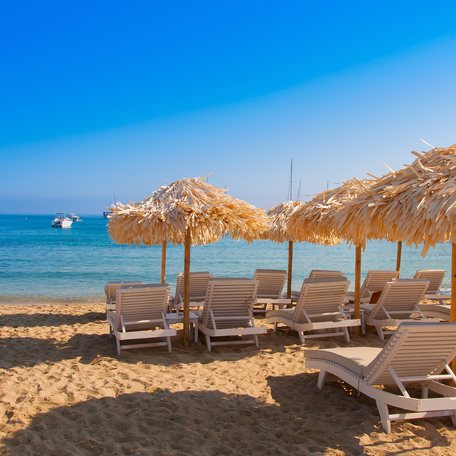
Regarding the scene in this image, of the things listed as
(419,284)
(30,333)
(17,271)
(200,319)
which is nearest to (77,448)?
(200,319)

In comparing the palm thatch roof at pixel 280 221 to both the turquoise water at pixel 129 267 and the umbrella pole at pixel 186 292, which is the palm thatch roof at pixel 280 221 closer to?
the umbrella pole at pixel 186 292

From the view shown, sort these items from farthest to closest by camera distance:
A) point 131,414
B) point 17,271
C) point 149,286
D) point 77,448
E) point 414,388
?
point 17,271, point 149,286, point 414,388, point 131,414, point 77,448

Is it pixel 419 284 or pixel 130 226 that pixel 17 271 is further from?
pixel 419 284

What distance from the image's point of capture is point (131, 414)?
396 centimetres

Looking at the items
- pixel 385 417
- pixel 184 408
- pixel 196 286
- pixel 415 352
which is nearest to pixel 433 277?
pixel 196 286

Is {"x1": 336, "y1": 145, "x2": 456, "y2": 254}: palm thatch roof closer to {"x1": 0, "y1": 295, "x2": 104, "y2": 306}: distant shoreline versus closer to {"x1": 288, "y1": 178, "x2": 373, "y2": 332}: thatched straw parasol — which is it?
{"x1": 288, "y1": 178, "x2": 373, "y2": 332}: thatched straw parasol

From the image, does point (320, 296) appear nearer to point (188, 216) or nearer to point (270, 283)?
point (188, 216)

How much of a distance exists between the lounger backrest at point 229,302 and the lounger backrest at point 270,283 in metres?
2.32

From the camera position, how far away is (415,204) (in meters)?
3.68

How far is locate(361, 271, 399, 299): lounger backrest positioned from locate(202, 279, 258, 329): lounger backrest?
10.6 ft

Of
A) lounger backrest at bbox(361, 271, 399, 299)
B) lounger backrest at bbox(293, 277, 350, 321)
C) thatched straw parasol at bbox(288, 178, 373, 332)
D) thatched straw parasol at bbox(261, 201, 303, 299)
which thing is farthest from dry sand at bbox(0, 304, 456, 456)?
thatched straw parasol at bbox(261, 201, 303, 299)

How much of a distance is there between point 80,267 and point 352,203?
22.2 metres

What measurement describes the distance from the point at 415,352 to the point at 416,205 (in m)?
1.17

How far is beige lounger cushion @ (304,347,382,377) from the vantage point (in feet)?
13.3
